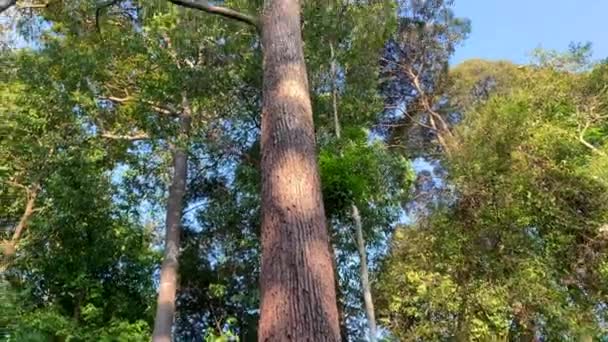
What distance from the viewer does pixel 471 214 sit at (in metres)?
8.80

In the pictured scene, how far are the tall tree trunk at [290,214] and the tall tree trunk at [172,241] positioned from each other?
5.34 m

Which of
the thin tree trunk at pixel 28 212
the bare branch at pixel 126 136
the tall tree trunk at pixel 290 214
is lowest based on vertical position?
the tall tree trunk at pixel 290 214

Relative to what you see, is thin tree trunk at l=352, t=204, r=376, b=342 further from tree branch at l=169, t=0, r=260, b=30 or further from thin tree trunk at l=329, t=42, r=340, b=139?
tree branch at l=169, t=0, r=260, b=30

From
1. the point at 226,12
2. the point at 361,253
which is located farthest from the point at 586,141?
the point at 226,12

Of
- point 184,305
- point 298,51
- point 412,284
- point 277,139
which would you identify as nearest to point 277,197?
point 277,139

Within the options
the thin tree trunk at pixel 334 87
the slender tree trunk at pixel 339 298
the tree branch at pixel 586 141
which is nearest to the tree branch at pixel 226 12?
the thin tree trunk at pixel 334 87

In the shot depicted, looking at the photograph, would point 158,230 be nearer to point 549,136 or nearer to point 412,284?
point 412,284

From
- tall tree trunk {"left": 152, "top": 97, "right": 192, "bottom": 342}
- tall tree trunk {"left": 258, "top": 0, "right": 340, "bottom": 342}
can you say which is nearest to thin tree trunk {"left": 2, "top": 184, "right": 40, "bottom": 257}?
tall tree trunk {"left": 152, "top": 97, "right": 192, "bottom": 342}

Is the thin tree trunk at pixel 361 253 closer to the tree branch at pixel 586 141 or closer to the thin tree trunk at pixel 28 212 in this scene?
the tree branch at pixel 586 141

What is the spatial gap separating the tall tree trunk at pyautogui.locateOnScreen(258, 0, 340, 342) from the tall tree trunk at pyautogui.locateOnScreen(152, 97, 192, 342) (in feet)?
17.5

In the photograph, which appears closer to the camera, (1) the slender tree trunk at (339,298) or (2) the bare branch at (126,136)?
(1) the slender tree trunk at (339,298)

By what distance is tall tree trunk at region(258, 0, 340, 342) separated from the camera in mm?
2301

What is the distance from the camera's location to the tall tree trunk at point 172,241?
7.74m

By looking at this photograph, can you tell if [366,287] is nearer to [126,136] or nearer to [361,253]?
[361,253]
